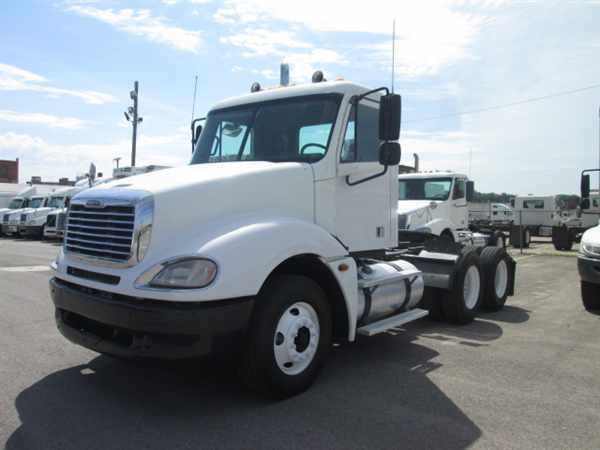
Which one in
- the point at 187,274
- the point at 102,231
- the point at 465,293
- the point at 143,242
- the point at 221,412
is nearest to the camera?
the point at 187,274

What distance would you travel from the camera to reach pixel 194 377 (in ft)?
15.4

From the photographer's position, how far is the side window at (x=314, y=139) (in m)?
4.98

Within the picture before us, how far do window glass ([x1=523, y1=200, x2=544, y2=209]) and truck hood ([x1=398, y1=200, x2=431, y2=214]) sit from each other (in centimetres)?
1934

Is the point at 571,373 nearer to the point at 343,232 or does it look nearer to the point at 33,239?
the point at 343,232

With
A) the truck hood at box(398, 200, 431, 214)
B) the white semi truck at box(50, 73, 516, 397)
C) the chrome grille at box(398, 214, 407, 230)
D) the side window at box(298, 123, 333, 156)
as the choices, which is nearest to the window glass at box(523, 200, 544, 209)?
the truck hood at box(398, 200, 431, 214)

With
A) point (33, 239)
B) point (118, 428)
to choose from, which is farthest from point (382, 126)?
point (33, 239)

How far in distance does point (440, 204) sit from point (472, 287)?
4.88 meters

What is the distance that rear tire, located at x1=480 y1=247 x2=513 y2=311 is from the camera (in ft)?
26.3

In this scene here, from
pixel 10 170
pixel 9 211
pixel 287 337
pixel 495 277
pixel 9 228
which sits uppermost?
pixel 10 170

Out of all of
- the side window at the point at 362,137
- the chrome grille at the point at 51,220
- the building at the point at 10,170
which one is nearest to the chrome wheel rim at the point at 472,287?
the side window at the point at 362,137

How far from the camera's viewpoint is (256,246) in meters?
3.79

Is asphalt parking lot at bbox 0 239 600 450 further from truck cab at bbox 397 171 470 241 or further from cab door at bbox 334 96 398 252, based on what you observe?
truck cab at bbox 397 171 470 241

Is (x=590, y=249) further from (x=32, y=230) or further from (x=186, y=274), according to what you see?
(x=32, y=230)

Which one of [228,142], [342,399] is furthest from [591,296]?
[228,142]
